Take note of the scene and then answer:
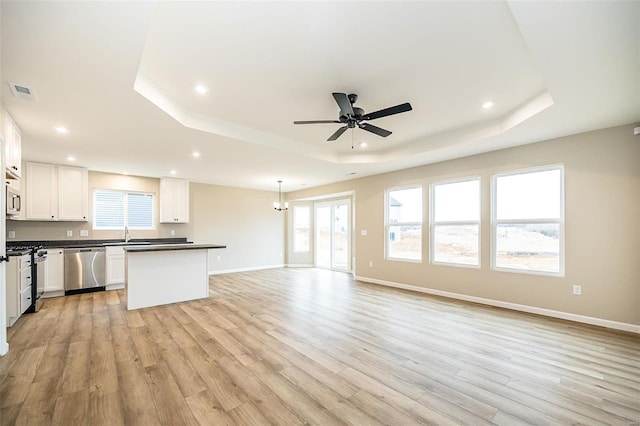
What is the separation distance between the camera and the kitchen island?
4348 millimetres

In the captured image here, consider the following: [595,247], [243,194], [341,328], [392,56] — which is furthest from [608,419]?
[243,194]

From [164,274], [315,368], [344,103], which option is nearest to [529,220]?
[344,103]

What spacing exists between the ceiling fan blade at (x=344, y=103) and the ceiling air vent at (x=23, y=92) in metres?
2.86

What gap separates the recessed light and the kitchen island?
267 centimetres

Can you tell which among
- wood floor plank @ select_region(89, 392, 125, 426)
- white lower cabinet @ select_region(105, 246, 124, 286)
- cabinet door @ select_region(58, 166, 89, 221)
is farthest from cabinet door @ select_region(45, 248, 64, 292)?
wood floor plank @ select_region(89, 392, 125, 426)

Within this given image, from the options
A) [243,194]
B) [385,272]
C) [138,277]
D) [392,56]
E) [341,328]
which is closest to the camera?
[392,56]

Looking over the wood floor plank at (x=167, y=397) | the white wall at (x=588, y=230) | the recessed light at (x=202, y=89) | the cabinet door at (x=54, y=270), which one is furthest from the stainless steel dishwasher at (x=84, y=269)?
the white wall at (x=588, y=230)

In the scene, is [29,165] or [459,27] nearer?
[459,27]

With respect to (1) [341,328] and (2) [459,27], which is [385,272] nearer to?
(1) [341,328]

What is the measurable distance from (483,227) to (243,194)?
6.31m

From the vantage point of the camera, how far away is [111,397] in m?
2.07

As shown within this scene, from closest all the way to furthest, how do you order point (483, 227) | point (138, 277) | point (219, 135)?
point (219, 135) < point (138, 277) < point (483, 227)

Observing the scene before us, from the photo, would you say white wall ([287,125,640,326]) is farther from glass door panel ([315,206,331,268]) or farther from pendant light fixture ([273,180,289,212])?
pendant light fixture ([273,180,289,212])

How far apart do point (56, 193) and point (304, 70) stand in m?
5.90
